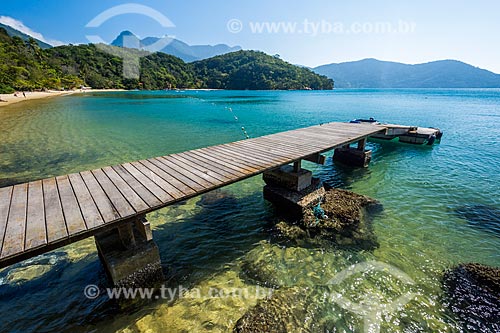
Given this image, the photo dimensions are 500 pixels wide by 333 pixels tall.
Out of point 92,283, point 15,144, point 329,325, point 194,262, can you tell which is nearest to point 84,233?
point 92,283

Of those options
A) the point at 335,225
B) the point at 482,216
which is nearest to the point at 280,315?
the point at 335,225

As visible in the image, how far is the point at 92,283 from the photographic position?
214 inches

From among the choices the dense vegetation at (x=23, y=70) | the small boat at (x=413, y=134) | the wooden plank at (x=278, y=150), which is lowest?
the small boat at (x=413, y=134)

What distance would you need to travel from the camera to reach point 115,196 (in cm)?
472

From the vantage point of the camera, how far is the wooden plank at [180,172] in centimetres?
546

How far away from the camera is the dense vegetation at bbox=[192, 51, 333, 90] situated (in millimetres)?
160875

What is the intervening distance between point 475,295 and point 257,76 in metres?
172

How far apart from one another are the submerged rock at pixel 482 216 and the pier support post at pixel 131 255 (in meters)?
10.5

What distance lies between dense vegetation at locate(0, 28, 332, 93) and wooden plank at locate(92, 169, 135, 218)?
3103 inches

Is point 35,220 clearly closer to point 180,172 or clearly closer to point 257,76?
point 180,172

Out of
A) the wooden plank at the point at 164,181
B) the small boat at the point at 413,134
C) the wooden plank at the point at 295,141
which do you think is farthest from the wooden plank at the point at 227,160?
the small boat at the point at 413,134

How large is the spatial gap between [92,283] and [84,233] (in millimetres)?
2785

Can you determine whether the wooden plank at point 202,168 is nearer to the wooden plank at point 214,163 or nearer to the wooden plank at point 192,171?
the wooden plank at point 192,171

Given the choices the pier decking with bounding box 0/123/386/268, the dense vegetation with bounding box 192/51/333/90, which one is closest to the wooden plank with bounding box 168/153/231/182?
the pier decking with bounding box 0/123/386/268
